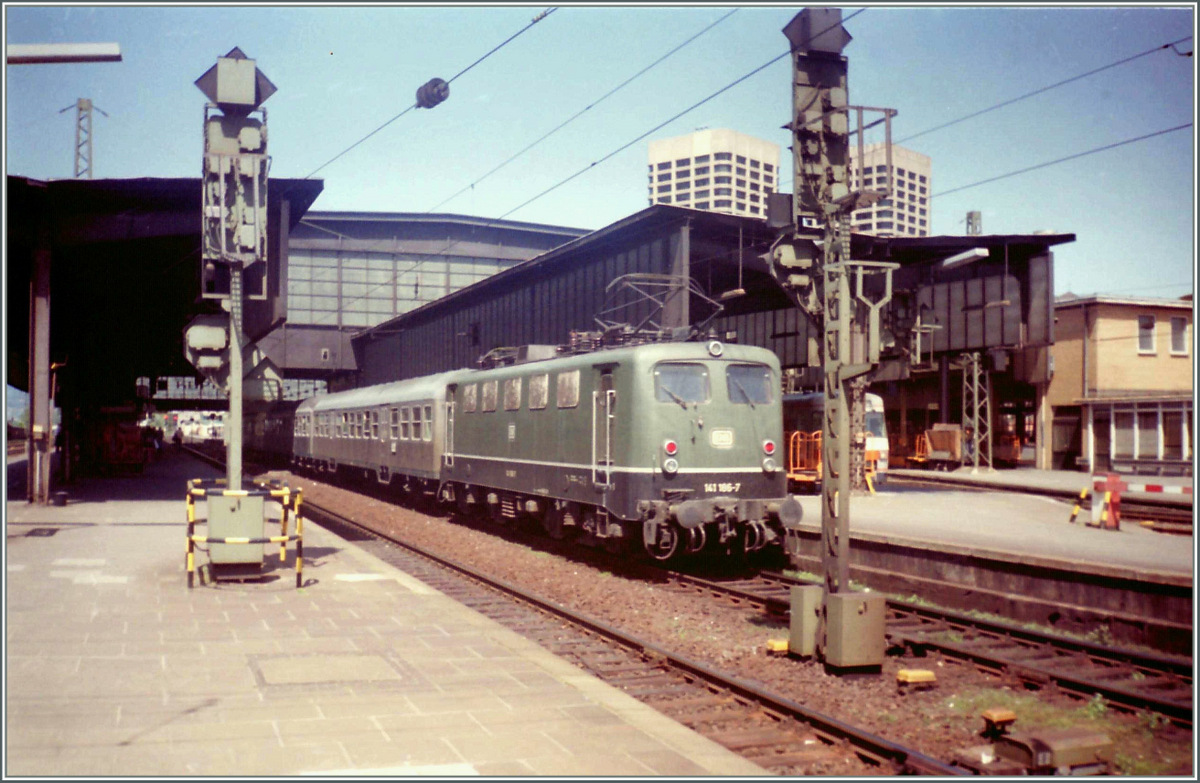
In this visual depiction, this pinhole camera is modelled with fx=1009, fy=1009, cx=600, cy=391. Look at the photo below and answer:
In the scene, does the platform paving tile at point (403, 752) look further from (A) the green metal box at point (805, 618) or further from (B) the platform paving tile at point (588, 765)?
(A) the green metal box at point (805, 618)

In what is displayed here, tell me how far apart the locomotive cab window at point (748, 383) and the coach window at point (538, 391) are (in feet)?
10.6

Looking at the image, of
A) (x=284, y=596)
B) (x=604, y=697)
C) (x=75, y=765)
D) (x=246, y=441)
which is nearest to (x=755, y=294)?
(x=284, y=596)

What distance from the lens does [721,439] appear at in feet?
44.9

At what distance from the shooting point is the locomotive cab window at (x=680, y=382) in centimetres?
1342

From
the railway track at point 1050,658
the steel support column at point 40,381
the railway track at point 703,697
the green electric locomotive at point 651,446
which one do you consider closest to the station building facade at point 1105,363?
the green electric locomotive at point 651,446

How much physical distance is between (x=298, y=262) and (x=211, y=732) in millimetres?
45572

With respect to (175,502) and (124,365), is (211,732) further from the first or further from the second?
(124,365)

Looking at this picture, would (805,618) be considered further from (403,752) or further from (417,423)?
(417,423)

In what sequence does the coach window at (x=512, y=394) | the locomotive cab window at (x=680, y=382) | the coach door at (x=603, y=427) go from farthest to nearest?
1. the coach window at (x=512, y=394)
2. the coach door at (x=603, y=427)
3. the locomotive cab window at (x=680, y=382)

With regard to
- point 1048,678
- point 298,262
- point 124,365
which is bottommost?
point 1048,678

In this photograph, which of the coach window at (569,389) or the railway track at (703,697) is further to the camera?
the coach window at (569,389)

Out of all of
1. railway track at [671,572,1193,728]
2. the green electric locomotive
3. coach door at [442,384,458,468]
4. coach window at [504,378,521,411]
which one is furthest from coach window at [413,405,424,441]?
railway track at [671,572,1193,728]

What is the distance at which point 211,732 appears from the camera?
6188mm

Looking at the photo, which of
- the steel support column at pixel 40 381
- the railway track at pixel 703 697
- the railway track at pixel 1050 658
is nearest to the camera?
the railway track at pixel 703 697
